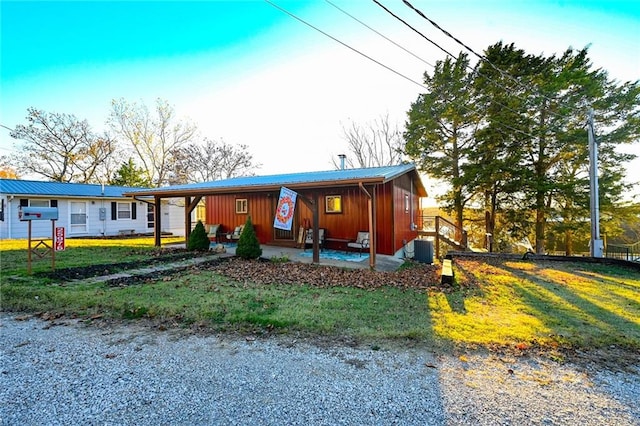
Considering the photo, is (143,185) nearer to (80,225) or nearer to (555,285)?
(80,225)

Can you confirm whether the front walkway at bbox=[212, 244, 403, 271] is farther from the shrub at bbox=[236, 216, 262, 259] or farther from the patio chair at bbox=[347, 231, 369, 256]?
the shrub at bbox=[236, 216, 262, 259]

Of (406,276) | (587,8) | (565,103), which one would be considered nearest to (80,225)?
(406,276)

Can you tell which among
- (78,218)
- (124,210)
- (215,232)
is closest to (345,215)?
(215,232)

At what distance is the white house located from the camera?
13859mm

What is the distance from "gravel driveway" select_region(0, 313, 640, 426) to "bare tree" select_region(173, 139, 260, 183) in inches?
961

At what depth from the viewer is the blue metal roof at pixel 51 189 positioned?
1391cm

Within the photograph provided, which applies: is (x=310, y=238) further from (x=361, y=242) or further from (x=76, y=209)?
(x=76, y=209)

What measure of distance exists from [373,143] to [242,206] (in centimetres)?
1606

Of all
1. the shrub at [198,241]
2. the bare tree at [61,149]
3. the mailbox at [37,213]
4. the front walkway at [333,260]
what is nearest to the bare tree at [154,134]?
the bare tree at [61,149]

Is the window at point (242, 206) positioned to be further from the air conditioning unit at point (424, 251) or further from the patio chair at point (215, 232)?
the air conditioning unit at point (424, 251)

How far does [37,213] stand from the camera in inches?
259

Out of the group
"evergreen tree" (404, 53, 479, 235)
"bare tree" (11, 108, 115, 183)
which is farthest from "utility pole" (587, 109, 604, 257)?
"bare tree" (11, 108, 115, 183)

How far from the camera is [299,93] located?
1277 cm

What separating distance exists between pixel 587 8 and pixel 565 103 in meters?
7.66
